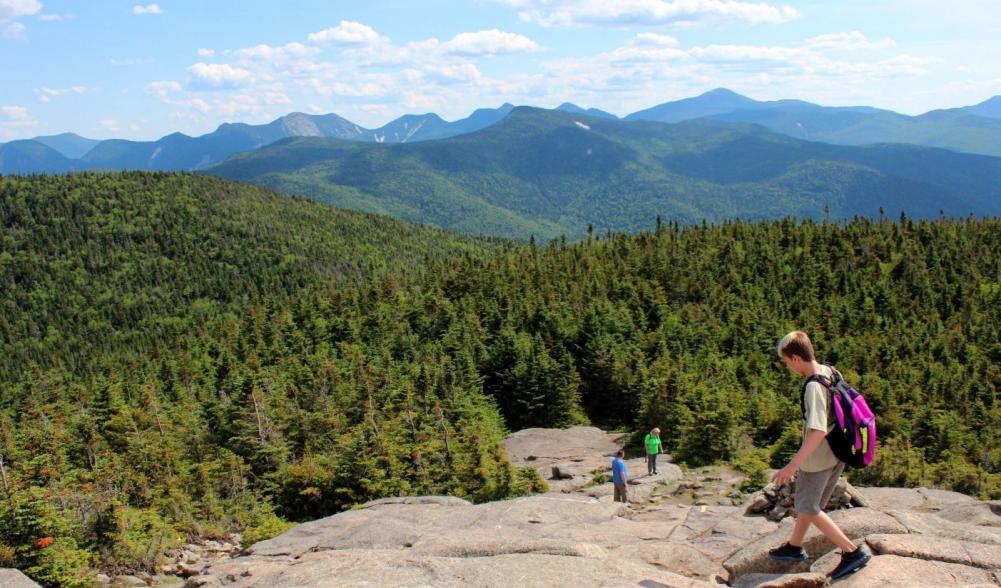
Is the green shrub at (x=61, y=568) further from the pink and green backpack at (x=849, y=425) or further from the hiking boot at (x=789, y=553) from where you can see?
the pink and green backpack at (x=849, y=425)

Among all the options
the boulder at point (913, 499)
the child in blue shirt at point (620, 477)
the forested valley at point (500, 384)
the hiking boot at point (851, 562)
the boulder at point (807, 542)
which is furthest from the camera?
the forested valley at point (500, 384)

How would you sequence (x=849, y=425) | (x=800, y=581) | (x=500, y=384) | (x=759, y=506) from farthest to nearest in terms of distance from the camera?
(x=500, y=384) < (x=759, y=506) < (x=800, y=581) < (x=849, y=425)

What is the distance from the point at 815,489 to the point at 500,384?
241 feet

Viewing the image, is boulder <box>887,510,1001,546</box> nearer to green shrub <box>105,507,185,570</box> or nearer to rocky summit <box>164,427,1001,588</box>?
rocky summit <box>164,427,1001,588</box>

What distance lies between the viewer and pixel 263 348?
9800cm

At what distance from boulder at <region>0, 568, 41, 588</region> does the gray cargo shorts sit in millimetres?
15598

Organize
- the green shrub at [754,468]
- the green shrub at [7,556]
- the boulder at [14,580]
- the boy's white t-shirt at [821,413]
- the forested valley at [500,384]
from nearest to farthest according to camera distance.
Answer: the boy's white t-shirt at [821,413], the boulder at [14,580], the green shrub at [7,556], the green shrub at [754,468], the forested valley at [500,384]

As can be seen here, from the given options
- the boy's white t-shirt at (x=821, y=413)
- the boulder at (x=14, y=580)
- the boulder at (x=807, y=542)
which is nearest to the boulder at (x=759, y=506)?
the boulder at (x=807, y=542)

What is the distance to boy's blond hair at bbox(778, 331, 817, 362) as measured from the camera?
9.18 meters

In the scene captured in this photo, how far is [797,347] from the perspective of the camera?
366 inches

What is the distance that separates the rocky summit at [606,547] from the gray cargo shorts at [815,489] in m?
1.07

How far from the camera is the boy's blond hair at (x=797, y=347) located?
918cm

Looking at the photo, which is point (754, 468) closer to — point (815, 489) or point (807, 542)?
point (807, 542)

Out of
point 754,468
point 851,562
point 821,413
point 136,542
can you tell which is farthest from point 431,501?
point 754,468
